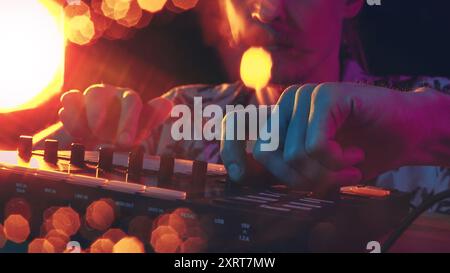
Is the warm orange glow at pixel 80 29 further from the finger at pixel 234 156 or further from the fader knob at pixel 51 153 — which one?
the finger at pixel 234 156

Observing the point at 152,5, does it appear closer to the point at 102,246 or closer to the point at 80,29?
the point at 80,29

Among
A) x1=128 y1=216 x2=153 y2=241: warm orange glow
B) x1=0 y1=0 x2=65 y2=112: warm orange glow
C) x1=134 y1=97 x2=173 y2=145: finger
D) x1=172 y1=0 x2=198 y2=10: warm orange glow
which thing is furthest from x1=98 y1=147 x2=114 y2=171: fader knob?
x1=172 y1=0 x2=198 y2=10: warm orange glow

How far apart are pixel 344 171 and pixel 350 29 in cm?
116

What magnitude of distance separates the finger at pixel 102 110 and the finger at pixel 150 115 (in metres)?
→ 0.09

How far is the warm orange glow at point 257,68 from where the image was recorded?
1421 mm

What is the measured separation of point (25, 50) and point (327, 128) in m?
1.02

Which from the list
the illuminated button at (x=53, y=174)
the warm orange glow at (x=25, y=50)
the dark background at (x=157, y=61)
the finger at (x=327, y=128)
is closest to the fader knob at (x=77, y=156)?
the illuminated button at (x=53, y=174)

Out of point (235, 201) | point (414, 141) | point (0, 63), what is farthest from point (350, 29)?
point (235, 201)

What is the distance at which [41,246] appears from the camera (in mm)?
550

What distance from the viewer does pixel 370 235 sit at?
22.6 inches

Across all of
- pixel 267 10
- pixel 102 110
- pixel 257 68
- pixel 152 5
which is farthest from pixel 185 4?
pixel 102 110

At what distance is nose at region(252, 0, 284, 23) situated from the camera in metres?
1.25

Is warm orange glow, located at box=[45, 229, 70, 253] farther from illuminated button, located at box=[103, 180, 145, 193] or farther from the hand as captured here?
the hand

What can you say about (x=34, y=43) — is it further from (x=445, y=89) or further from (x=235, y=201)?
(x=445, y=89)
